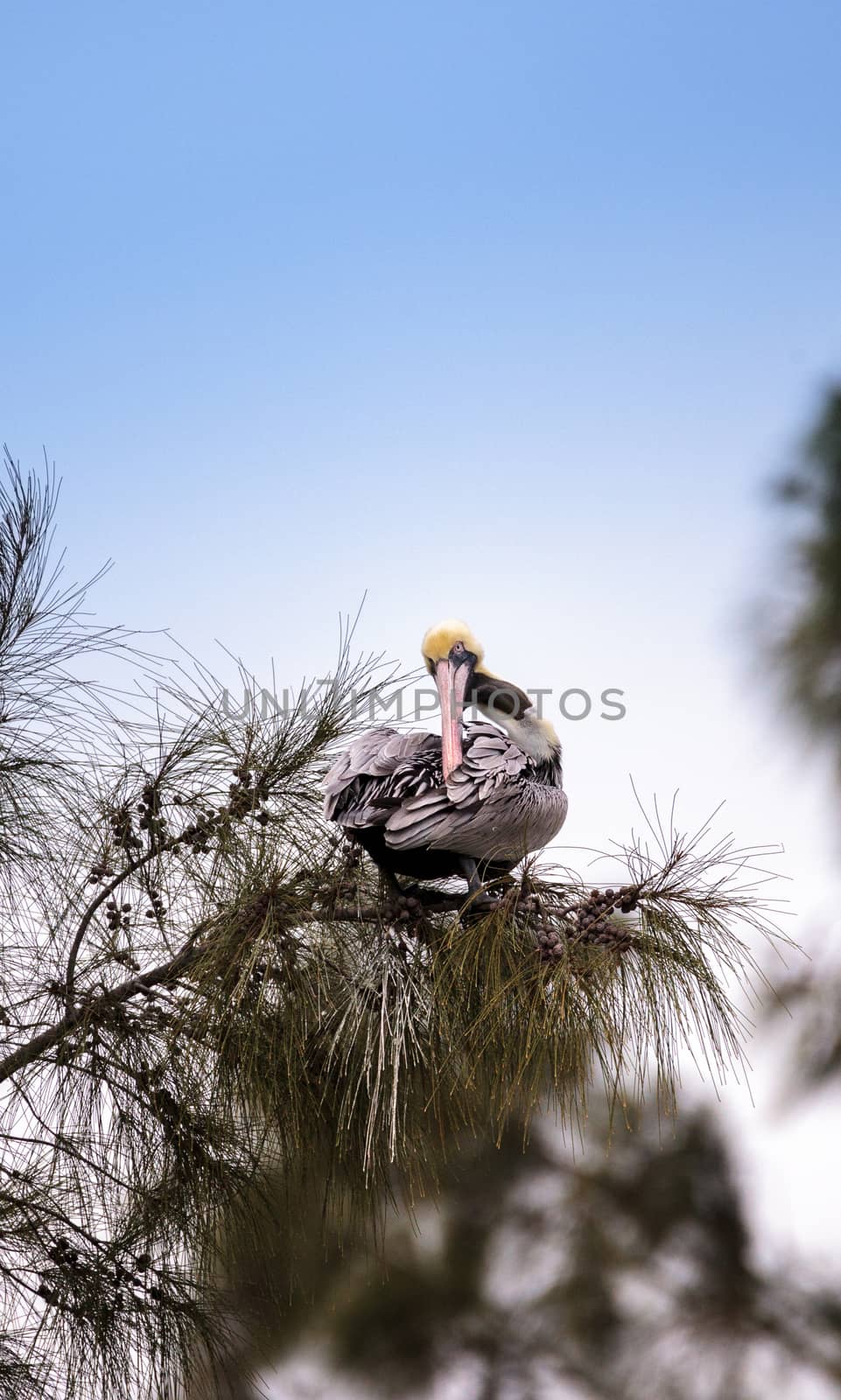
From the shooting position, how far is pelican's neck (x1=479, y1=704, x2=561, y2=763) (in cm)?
146

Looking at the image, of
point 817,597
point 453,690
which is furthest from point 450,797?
point 817,597

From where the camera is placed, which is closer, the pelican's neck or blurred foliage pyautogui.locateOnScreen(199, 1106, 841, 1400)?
the pelican's neck

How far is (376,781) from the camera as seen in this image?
4.30 feet

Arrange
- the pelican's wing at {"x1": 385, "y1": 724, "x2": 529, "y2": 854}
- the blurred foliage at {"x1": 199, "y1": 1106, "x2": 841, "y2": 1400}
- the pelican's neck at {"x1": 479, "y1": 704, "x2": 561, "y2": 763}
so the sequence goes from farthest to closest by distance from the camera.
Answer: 1. the blurred foliage at {"x1": 199, "y1": 1106, "x2": 841, "y2": 1400}
2. the pelican's neck at {"x1": 479, "y1": 704, "x2": 561, "y2": 763}
3. the pelican's wing at {"x1": 385, "y1": 724, "x2": 529, "y2": 854}

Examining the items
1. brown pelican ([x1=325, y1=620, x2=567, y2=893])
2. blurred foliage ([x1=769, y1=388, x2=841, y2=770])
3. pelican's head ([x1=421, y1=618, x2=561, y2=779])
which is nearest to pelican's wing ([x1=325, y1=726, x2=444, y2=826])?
brown pelican ([x1=325, y1=620, x2=567, y2=893])

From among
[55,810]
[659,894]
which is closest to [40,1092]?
[55,810]

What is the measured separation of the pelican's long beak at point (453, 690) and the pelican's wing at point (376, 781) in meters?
0.02

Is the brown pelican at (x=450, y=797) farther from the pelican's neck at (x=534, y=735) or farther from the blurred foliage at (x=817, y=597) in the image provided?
the blurred foliage at (x=817, y=597)

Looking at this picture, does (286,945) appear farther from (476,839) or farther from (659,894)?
(659,894)

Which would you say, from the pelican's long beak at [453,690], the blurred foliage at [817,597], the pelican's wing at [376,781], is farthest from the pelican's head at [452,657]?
the blurred foliage at [817,597]

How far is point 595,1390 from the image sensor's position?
283cm

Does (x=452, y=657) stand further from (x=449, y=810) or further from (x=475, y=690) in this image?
(x=449, y=810)

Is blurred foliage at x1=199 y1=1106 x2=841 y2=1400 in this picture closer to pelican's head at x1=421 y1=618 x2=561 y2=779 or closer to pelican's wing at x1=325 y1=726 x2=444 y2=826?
pelican's head at x1=421 y1=618 x2=561 y2=779

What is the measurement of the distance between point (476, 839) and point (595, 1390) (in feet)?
6.64
